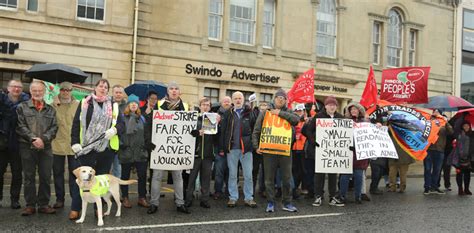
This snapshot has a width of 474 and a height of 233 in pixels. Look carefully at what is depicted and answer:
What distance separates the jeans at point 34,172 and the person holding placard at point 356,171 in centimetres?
527

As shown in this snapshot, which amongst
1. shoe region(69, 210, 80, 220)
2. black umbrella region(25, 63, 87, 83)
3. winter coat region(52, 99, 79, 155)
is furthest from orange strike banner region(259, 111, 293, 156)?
black umbrella region(25, 63, 87, 83)

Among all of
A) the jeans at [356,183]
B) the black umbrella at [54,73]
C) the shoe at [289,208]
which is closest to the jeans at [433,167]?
the jeans at [356,183]

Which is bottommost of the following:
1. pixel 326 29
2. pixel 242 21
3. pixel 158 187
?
pixel 158 187

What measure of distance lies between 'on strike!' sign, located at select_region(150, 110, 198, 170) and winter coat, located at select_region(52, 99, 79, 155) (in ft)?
4.68

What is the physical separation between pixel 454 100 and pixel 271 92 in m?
9.92

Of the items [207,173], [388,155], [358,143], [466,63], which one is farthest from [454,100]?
[466,63]

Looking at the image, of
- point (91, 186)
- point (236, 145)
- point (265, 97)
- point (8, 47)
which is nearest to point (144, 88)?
point (236, 145)

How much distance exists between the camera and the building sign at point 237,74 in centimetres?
1902

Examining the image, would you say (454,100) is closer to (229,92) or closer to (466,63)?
(229,92)

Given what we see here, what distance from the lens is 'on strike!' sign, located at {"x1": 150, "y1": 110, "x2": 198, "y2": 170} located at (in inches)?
288

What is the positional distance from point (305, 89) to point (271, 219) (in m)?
6.46

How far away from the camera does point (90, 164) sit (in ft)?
22.4

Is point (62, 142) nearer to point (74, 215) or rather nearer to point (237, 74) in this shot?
point (74, 215)

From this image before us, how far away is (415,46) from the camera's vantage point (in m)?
25.5
